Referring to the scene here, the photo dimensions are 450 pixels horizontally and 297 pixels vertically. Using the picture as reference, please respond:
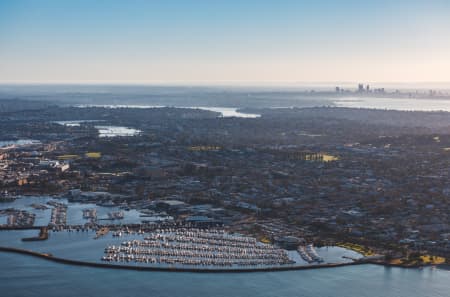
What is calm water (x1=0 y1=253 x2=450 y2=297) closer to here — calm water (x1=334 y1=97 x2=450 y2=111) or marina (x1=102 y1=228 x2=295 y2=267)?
marina (x1=102 y1=228 x2=295 y2=267)

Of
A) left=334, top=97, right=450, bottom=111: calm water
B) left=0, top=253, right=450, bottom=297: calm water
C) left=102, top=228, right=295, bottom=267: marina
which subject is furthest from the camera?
left=334, top=97, right=450, bottom=111: calm water

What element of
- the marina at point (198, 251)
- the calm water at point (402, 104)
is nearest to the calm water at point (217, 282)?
the marina at point (198, 251)

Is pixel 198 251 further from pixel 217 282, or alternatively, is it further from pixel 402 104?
pixel 402 104

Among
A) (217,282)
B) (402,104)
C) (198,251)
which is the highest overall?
(402,104)

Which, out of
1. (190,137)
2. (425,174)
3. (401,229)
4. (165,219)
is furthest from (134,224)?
(190,137)

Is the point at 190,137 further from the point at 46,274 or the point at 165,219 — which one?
the point at 46,274

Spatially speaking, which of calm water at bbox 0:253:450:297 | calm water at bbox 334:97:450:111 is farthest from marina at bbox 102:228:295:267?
calm water at bbox 334:97:450:111

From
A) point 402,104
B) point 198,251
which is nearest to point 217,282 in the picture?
point 198,251

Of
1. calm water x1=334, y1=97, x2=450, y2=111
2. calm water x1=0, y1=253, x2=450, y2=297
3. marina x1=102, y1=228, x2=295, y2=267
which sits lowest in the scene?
calm water x1=0, y1=253, x2=450, y2=297

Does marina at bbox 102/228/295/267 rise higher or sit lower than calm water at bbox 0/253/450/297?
higher
